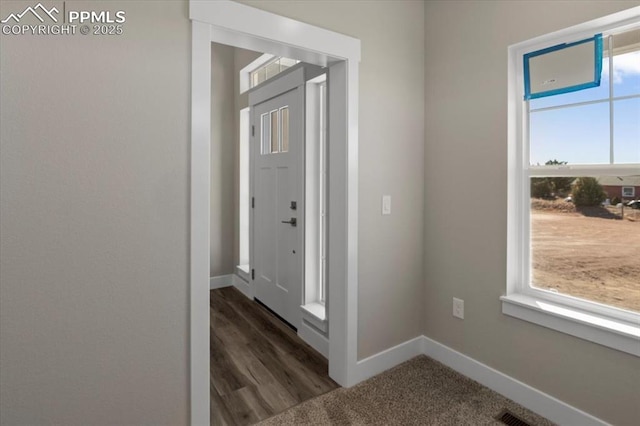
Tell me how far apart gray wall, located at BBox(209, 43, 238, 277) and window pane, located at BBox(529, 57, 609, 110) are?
10.6 ft

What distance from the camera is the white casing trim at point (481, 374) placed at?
6.14 ft

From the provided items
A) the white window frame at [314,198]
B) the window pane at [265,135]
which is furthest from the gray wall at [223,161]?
the white window frame at [314,198]

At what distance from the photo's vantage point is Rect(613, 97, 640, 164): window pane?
1736mm

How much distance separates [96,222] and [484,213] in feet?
7.02

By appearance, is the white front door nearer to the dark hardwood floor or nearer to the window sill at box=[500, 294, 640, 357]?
the dark hardwood floor

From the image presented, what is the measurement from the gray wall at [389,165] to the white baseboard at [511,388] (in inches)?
8.9

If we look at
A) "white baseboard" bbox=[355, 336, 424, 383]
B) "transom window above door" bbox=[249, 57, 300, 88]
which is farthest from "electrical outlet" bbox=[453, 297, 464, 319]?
"transom window above door" bbox=[249, 57, 300, 88]

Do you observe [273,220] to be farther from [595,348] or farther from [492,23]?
[595,348]

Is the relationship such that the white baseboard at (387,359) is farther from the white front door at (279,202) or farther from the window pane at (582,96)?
the window pane at (582,96)

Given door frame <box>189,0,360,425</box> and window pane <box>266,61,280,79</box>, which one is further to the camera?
window pane <box>266,61,280,79</box>

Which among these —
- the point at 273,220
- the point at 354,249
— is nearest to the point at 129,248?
the point at 354,249

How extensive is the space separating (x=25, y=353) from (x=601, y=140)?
9.20 feet

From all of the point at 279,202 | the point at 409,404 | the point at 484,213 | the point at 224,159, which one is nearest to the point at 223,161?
the point at 224,159

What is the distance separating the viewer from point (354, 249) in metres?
2.25
